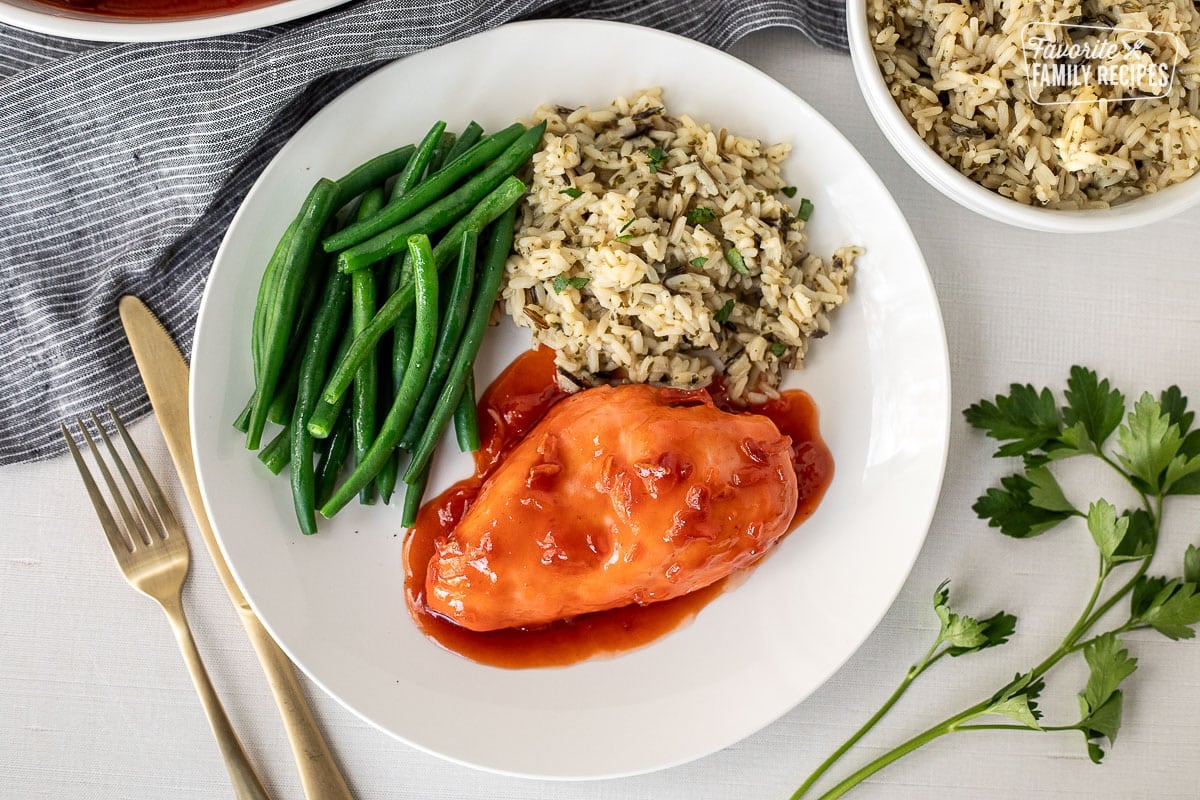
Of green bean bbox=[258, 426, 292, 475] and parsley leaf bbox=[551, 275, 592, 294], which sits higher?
parsley leaf bbox=[551, 275, 592, 294]

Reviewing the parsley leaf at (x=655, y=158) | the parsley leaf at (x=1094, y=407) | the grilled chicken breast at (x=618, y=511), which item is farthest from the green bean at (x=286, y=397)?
the parsley leaf at (x=1094, y=407)

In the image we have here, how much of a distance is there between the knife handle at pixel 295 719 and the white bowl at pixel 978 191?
225 cm

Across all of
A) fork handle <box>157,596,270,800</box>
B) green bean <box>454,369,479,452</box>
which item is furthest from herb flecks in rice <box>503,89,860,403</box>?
fork handle <box>157,596,270,800</box>

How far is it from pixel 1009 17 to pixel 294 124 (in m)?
1.99

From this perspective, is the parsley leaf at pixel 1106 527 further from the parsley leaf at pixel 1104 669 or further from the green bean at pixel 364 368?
the green bean at pixel 364 368

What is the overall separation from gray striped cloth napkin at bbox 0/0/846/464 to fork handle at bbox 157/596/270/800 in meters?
0.63

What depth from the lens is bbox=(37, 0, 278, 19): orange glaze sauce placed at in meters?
2.09

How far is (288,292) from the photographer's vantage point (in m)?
2.43

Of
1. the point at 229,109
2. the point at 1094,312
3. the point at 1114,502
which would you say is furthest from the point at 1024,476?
the point at 229,109

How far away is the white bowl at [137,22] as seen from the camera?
2035 mm

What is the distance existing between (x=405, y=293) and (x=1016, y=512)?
1.91 metres

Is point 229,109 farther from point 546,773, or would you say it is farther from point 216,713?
point 546,773

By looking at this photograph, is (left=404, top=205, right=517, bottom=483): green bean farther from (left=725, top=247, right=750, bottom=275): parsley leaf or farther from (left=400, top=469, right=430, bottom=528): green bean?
(left=725, top=247, right=750, bottom=275): parsley leaf

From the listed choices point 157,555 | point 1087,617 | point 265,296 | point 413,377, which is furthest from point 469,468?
point 1087,617
